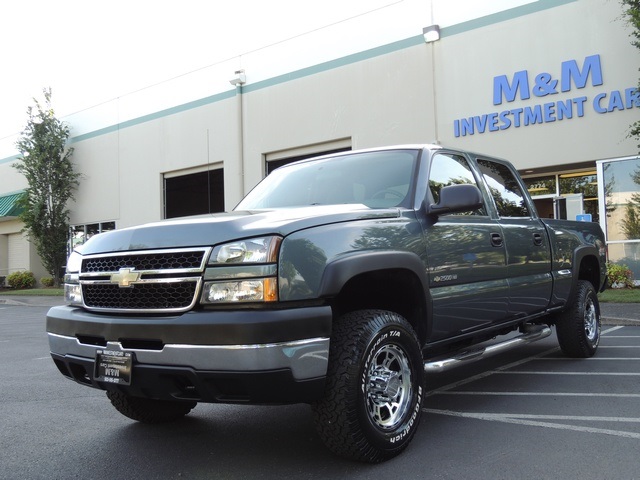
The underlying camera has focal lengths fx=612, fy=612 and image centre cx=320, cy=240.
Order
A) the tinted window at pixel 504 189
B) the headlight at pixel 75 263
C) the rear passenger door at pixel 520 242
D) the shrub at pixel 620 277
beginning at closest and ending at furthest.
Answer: the headlight at pixel 75 263 → the rear passenger door at pixel 520 242 → the tinted window at pixel 504 189 → the shrub at pixel 620 277

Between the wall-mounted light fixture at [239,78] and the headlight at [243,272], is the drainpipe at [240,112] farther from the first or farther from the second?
the headlight at [243,272]

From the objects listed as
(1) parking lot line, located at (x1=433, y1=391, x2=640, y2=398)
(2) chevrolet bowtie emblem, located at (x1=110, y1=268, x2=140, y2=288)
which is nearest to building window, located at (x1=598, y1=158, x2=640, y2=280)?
(1) parking lot line, located at (x1=433, y1=391, x2=640, y2=398)

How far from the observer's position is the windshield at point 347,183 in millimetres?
4375

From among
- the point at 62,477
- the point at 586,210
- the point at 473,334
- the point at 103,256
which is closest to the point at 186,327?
the point at 103,256

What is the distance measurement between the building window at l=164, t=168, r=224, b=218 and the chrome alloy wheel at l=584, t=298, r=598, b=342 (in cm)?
1695

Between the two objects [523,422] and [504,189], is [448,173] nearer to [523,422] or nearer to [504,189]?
[504,189]

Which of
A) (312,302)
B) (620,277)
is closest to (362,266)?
(312,302)

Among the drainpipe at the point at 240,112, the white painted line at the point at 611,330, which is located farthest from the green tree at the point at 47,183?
the white painted line at the point at 611,330

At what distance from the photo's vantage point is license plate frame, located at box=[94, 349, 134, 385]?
3237 mm

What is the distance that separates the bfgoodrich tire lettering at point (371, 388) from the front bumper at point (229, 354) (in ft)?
0.47

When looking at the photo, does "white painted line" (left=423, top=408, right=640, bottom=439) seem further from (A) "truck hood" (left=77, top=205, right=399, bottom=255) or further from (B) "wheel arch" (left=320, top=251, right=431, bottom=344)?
(A) "truck hood" (left=77, top=205, right=399, bottom=255)

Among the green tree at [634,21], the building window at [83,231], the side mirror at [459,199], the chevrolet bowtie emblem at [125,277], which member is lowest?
the chevrolet bowtie emblem at [125,277]

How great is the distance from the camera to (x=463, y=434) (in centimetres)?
398

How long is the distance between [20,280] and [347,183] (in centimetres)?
2711
